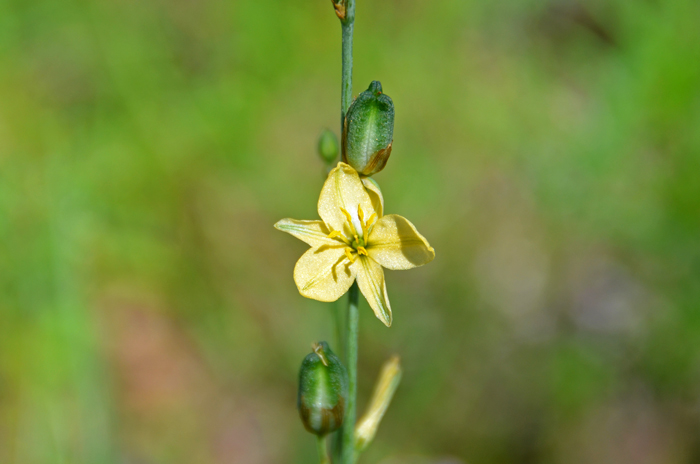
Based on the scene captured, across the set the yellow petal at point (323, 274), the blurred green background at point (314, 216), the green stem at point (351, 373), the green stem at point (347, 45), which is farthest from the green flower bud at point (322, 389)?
the blurred green background at point (314, 216)

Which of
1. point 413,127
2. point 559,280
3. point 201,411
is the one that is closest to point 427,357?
point 559,280

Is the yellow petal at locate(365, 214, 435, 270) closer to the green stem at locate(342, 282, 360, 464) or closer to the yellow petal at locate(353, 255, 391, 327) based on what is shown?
the yellow petal at locate(353, 255, 391, 327)

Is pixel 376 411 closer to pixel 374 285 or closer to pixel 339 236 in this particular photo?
pixel 374 285

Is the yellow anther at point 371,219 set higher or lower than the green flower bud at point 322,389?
higher

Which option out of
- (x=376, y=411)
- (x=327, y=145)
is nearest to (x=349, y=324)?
(x=376, y=411)

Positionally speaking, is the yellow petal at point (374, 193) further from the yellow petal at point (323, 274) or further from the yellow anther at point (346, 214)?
the yellow petal at point (323, 274)

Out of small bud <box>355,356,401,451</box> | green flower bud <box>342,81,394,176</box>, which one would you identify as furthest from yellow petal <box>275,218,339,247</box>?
small bud <box>355,356,401,451</box>
